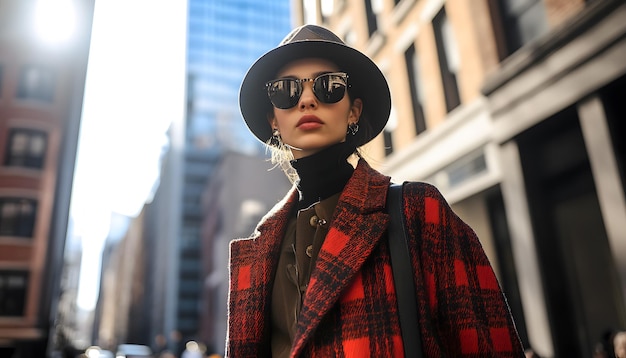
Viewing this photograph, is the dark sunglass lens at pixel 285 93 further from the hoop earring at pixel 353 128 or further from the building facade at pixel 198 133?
the building facade at pixel 198 133

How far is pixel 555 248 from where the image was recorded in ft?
23.2

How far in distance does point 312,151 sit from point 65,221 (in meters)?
25.3

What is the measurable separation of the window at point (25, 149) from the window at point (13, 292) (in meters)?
5.24

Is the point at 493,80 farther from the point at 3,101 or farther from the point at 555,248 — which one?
the point at 3,101

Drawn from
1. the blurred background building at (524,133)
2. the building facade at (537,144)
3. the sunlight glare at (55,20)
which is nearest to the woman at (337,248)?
the blurred background building at (524,133)

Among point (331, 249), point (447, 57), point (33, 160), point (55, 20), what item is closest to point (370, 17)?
point (447, 57)

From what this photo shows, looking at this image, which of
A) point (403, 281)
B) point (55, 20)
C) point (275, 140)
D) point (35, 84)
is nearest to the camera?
point (403, 281)

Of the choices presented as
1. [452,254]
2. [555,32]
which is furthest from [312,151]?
[555,32]

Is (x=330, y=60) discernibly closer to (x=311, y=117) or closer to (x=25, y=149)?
(x=311, y=117)

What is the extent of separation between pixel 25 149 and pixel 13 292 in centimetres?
688

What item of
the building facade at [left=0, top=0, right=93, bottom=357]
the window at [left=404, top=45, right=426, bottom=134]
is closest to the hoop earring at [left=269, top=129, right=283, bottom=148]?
the window at [left=404, top=45, right=426, bottom=134]

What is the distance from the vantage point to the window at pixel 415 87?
10461 mm

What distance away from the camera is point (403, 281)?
1.43m

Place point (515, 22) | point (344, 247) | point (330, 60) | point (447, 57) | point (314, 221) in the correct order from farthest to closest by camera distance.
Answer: point (447, 57), point (515, 22), point (330, 60), point (314, 221), point (344, 247)
